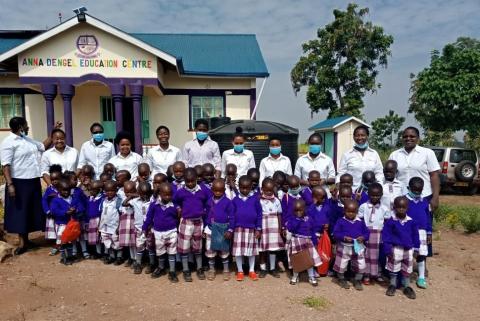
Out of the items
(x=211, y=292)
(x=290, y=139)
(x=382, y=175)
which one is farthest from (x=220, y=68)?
(x=211, y=292)

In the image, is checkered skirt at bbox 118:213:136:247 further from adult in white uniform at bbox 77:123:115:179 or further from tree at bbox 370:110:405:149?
tree at bbox 370:110:405:149

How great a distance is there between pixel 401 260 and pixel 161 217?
2.47 meters

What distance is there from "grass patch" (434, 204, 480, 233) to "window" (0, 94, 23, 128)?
12157 mm

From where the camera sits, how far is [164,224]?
3676 mm

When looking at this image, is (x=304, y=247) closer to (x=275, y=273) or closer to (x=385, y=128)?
(x=275, y=273)

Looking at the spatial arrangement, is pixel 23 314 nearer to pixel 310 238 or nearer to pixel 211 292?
pixel 211 292

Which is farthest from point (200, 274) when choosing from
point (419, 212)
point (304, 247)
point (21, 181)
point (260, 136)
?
point (260, 136)

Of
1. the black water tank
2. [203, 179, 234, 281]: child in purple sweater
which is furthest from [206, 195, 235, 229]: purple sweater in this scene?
the black water tank

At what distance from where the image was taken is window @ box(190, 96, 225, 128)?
11.5 m

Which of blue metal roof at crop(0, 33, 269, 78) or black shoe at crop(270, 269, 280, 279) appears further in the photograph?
blue metal roof at crop(0, 33, 269, 78)

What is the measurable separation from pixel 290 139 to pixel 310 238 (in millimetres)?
3034

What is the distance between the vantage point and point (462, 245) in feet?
17.1

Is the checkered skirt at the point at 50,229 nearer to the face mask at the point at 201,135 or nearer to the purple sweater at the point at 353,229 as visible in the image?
the face mask at the point at 201,135

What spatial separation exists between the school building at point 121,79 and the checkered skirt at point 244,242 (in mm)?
7327
